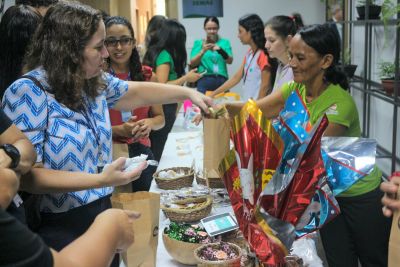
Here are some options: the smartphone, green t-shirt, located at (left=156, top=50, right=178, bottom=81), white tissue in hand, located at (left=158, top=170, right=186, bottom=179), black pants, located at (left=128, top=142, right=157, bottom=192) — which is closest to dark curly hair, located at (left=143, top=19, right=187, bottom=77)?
green t-shirt, located at (left=156, top=50, right=178, bottom=81)

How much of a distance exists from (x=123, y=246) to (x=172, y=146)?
2007mm

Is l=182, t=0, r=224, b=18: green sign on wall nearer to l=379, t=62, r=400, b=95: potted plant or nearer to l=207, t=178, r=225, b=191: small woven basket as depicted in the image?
l=379, t=62, r=400, b=95: potted plant

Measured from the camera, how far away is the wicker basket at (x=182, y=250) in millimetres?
1429

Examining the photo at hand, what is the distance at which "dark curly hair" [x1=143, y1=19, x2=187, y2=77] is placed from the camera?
3861 mm

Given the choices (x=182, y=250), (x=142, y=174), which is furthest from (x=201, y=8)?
(x=182, y=250)

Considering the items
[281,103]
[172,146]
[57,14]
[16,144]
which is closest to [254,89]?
[172,146]

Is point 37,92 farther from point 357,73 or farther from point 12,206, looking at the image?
point 357,73

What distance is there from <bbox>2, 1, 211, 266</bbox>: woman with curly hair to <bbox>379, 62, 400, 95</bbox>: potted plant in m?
→ 2.74

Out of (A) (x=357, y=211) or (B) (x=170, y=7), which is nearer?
(A) (x=357, y=211)

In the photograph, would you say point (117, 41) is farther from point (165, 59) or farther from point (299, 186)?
point (299, 186)

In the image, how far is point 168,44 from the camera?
3.87 m

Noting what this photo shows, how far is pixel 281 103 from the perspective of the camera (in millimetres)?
2279

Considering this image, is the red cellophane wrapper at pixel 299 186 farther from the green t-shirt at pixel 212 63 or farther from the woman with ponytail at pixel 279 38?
the green t-shirt at pixel 212 63

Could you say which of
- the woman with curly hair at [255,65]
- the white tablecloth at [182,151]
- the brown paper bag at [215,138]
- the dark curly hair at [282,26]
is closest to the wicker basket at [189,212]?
the white tablecloth at [182,151]
